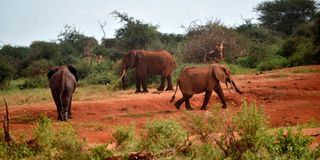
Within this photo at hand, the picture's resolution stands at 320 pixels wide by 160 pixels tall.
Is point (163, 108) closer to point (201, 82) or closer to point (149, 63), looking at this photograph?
point (201, 82)

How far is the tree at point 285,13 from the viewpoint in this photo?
40562 millimetres

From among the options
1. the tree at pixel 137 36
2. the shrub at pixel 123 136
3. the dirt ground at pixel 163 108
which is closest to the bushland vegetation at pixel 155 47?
the tree at pixel 137 36

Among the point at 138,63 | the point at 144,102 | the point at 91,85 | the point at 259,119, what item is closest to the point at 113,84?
the point at 138,63

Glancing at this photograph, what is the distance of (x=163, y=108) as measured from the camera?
1405cm

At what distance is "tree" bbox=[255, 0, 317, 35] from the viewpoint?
40562 mm

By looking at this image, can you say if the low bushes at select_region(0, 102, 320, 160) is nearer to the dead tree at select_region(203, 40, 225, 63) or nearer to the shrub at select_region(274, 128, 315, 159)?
the shrub at select_region(274, 128, 315, 159)

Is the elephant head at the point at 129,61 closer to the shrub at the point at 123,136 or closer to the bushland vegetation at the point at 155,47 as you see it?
the bushland vegetation at the point at 155,47

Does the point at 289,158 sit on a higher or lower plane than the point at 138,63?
lower

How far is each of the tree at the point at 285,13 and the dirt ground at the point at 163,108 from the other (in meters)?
23.6

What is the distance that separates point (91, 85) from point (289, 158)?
55.8ft

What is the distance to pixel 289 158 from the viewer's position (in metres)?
6.59

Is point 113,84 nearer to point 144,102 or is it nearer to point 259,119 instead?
point 144,102

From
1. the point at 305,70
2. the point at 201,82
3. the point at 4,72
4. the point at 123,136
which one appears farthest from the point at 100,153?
the point at 4,72

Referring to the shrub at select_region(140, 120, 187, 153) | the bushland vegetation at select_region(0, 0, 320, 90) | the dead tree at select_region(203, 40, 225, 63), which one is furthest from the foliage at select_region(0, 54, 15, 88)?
the shrub at select_region(140, 120, 187, 153)
